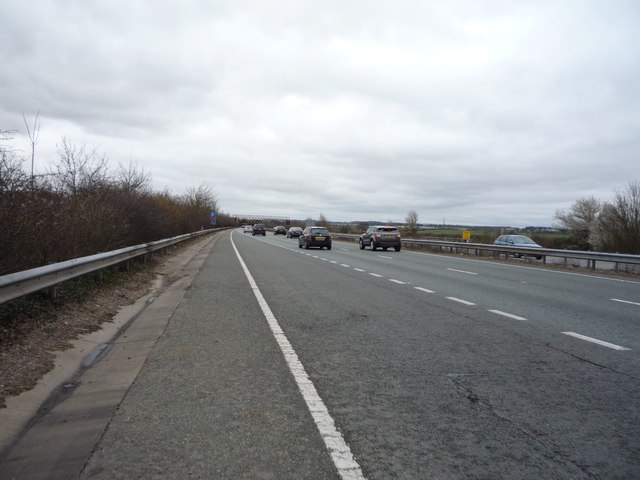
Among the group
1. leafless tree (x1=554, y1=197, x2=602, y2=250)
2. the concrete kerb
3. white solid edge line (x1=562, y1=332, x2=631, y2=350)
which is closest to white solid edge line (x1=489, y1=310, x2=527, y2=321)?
white solid edge line (x1=562, y1=332, x2=631, y2=350)

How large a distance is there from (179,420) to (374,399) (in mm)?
1661

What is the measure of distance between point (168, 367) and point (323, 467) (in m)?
2.67

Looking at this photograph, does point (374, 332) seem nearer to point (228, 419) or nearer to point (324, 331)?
point (324, 331)

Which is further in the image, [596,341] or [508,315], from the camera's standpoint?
[508,315]

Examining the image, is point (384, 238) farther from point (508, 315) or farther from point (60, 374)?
point (60, 374)

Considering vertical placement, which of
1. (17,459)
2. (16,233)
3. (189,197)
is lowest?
(17,459)

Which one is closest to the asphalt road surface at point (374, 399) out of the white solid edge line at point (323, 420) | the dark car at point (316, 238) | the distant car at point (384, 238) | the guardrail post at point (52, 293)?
the white solid edge line at point (323, 420)

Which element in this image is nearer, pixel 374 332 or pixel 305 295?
pixel 374 332

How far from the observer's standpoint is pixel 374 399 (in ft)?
13.5

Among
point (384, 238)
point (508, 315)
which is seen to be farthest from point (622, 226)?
point (508, 315)

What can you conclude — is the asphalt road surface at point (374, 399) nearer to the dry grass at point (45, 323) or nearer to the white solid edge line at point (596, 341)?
the white solid edge line at point (596, 341)

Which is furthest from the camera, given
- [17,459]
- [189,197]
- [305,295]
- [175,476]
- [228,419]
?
[189,197]

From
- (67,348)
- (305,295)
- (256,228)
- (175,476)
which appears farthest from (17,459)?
(256,228)

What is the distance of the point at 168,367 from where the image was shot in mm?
5027
